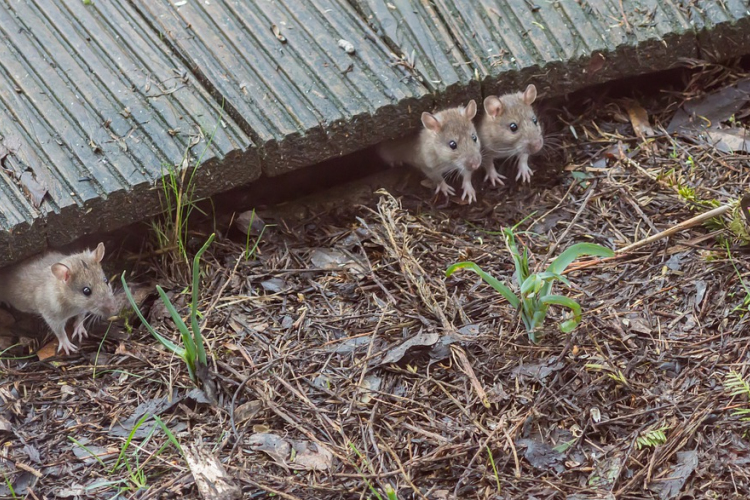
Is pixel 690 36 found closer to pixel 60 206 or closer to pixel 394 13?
pixel 394 13

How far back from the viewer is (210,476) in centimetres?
336

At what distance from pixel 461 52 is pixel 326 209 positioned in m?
1.26

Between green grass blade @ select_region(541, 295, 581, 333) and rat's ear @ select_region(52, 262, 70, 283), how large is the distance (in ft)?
7.97

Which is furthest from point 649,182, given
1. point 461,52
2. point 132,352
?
point 132,352

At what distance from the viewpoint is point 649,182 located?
4918 mm

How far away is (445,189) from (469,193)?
0.49 ft

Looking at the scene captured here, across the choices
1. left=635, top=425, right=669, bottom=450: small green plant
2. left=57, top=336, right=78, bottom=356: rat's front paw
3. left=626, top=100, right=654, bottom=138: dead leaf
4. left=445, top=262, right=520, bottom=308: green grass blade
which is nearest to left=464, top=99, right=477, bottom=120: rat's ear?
left=626, top=100, right=654, bottom=138: dead leaf

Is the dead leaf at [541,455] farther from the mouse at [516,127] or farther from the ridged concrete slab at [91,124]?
the mouse at [516,127]

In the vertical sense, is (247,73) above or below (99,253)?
above

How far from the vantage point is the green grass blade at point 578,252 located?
3619 mm

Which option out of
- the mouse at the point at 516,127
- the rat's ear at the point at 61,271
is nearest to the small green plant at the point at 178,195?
the rat's ear at the point at 61,271

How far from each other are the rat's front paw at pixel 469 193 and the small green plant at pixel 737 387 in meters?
2.10

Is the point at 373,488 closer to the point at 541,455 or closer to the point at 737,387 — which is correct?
the point at 541,455

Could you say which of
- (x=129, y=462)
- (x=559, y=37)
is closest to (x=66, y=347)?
(x=129, y=462)
